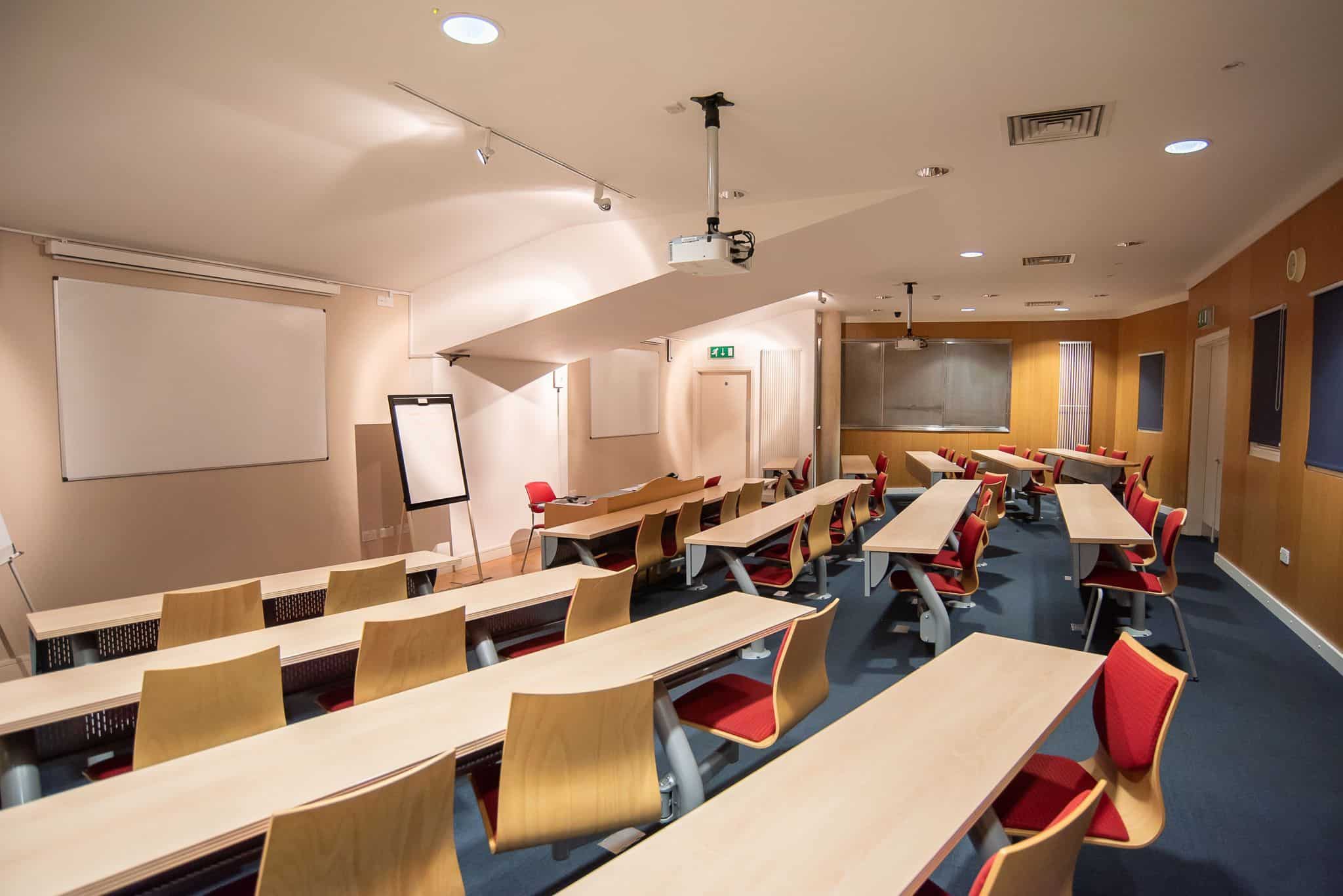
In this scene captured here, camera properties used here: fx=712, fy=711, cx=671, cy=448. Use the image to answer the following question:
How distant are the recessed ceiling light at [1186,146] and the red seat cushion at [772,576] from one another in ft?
11.0

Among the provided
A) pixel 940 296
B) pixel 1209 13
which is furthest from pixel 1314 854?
pixel 940 296

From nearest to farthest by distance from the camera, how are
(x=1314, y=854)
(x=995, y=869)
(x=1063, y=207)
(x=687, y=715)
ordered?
(x=995, y=869) < (x=1314, y=854) < (x=687, y=715) < (x=1063, y=207)

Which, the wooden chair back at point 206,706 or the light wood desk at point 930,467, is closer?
the wooden chair back at point 206,706

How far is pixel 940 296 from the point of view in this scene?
33.1 feet

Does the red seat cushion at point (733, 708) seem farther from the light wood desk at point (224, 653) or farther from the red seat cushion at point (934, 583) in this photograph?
the red seat cushion at point (934, 583)

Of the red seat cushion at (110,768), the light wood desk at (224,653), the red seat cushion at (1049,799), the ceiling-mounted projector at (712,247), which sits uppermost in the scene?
the ceiling-mounted projector at (712,247)

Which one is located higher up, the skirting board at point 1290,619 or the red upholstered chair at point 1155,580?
the red upholstered chair at point 1155,580

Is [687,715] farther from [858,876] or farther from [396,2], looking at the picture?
[396,2]

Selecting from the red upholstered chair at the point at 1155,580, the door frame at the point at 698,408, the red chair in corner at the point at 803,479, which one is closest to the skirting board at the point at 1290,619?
the red upholstered chair at the point at 1155,580

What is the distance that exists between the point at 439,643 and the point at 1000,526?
8131mm

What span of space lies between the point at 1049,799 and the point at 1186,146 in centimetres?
379

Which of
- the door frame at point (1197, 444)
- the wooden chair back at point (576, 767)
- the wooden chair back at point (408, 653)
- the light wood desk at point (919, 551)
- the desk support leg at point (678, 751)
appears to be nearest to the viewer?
the wooden chair back at point (576, 767)

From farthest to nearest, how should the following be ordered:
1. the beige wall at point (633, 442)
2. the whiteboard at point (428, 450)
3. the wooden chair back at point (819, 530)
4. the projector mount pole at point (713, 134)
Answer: the beige wall at point (633, 442)
the whiteboard at point (428, 450)
the wooden chair back at point (819, 530)
the projector mount pole at point (713, 134)

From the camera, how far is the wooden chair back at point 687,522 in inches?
234
